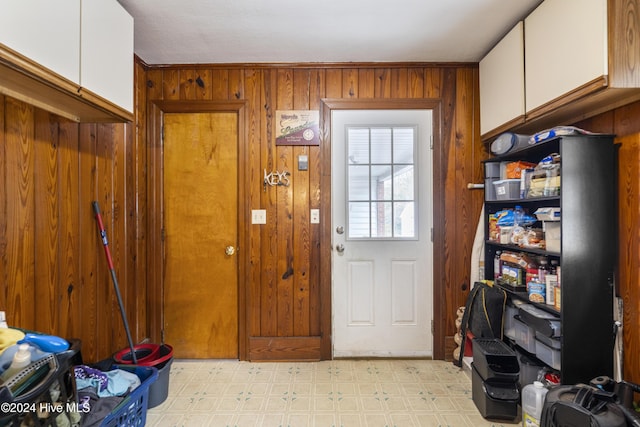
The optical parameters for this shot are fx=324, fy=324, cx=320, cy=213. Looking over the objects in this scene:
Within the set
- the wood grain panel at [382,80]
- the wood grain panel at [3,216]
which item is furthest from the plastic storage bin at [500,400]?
the wood grain panel at [3,216]

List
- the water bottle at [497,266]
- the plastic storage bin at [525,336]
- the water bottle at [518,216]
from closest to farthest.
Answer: the plastic storage bin at [525,336]
the water bottle at [518,216]
the water bottle at [497,266]

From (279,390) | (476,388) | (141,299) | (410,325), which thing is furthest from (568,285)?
(141,299)

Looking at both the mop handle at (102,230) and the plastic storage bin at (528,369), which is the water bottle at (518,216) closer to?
the plastic storage bin at (528,369)

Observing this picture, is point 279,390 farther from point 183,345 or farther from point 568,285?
point 568,285

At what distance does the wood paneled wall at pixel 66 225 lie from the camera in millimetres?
1511

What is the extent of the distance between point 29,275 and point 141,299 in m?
1.07

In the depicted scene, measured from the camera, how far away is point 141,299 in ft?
8.50

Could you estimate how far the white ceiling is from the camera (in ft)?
6.31

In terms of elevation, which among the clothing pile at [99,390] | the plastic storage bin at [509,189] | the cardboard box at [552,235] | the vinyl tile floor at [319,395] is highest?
the plastic storage bin at [509,189]

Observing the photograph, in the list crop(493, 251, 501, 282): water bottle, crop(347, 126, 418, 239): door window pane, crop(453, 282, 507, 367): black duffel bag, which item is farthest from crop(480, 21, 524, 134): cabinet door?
crop(453, 282, 507, 367): black duffel bag

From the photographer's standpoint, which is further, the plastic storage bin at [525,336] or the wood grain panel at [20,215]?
the plastic storage bin at [525,336]

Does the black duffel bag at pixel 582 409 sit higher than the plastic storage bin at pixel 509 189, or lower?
lower

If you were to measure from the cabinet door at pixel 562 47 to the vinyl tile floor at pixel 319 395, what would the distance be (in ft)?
6.22

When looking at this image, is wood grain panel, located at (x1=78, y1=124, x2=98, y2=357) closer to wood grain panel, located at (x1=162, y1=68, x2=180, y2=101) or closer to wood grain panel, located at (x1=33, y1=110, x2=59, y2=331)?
wood grain panel, located at (x1=33, y1=110, x2=59, y2=331)
